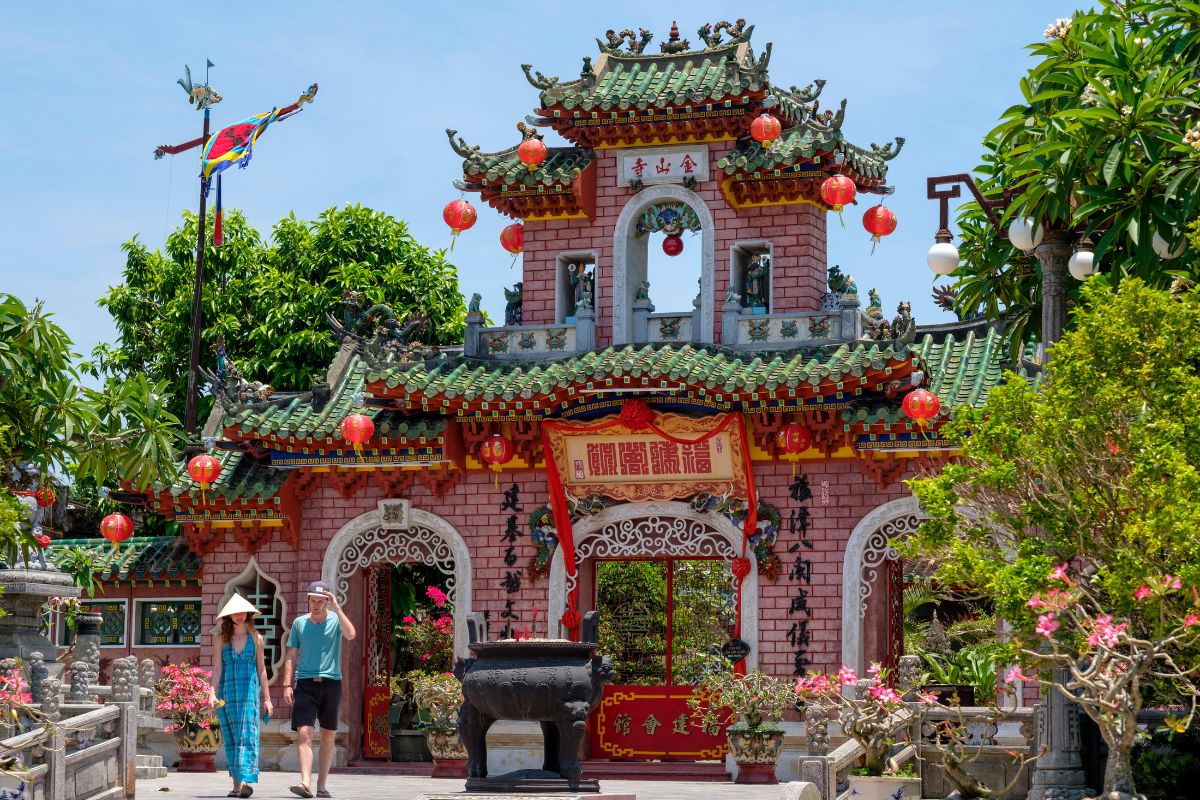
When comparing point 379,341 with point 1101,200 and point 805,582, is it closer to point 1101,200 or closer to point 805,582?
A: point 805,582

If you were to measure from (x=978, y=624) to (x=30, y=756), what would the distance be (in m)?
17.1

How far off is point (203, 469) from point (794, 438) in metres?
6.68

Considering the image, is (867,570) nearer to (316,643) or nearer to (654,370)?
(654,370)

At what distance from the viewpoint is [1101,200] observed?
14.7 metres

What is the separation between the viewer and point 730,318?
2073 centimetres

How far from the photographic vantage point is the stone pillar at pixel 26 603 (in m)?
20.1

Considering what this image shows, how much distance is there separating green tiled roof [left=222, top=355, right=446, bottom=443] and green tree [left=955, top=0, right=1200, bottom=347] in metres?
7.79

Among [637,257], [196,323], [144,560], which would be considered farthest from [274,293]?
[637,257]

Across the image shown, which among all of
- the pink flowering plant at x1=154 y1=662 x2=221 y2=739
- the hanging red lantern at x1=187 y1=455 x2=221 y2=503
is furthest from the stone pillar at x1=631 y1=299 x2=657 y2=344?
the pink flowering plant at x1=154 y1=662 x2=221 y2=739

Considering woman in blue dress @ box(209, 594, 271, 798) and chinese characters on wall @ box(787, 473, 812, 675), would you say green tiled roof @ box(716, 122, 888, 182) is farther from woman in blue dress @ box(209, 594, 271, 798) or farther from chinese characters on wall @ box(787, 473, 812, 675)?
woman in blue dress @ box(209, 594, 271, 798)

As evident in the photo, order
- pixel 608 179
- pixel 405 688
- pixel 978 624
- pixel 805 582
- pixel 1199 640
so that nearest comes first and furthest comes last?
pixel 1199 640, pixel 805 582, pixel 608 179, pixel 405 688, pixel 978 624

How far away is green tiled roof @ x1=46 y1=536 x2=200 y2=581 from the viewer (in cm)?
2331

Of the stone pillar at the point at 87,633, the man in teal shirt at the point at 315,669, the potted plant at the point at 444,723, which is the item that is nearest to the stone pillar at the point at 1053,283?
the man in teal shirt at the point at 315,669

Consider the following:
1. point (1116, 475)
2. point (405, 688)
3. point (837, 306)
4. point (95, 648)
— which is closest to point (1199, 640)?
point (1116, 475)
